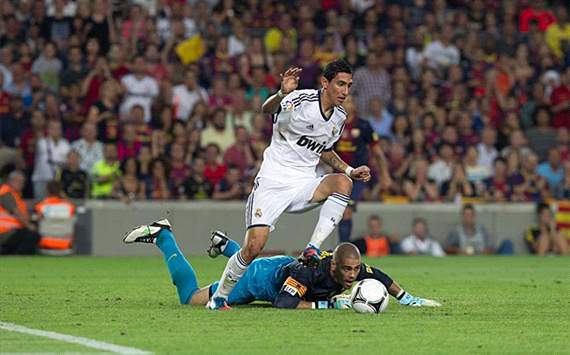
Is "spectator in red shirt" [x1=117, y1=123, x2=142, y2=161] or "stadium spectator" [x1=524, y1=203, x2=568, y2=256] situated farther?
"stadium spectator" [x1=524, y1=203, x2=568, y2=256]

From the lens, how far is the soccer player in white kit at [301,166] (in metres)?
11.9

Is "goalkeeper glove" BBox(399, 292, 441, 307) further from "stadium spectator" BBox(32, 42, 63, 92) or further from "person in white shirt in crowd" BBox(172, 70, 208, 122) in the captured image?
"stadium spectator" BBox(32, 42, 63, 92)

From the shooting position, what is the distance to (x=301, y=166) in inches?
495

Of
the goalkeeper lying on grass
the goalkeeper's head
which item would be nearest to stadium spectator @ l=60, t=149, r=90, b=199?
the goalkeeper lying on grass

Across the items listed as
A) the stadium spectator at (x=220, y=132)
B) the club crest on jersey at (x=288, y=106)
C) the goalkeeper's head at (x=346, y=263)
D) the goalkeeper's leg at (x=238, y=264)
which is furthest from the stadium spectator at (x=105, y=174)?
the goalkeeper's head at (x=346, y=263)

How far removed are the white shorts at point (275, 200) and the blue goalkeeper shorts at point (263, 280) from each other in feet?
1.10

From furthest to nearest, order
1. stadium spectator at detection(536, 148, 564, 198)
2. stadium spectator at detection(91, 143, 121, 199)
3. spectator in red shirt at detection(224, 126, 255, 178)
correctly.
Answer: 1. stadium spectator at detection(536, 148, 564, 198)
2. spectator in red shirt at detection(224, 126, 255, 178)
3. stadium spectator at detection(91, 143, 121, 199)

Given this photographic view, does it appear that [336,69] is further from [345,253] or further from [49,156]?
[49,156]

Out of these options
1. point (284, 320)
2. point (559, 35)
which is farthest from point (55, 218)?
point (559, 35)

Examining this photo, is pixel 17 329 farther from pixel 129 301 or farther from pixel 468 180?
pixel 468 180

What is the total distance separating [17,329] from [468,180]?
16.4 m

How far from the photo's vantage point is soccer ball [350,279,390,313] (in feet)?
37.2

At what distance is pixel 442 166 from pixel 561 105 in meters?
3.42

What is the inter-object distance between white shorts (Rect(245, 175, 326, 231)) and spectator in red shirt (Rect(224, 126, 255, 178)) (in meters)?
11.6
